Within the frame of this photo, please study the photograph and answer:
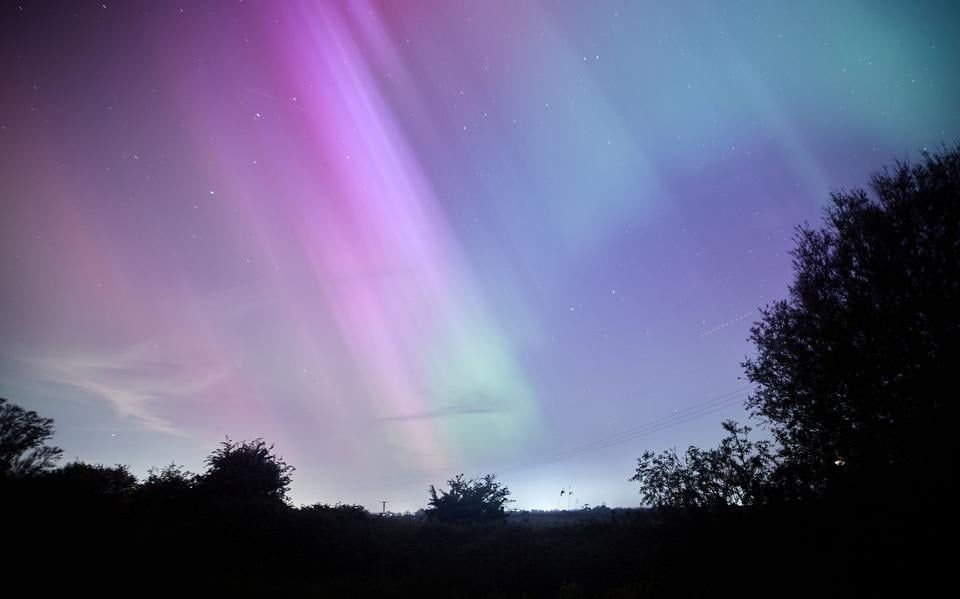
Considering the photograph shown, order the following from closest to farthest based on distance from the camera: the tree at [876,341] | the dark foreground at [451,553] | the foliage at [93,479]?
the dark foreground at [451,553] < the tree at [876,341] < the foliage at [93,479]

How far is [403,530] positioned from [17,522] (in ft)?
63.4

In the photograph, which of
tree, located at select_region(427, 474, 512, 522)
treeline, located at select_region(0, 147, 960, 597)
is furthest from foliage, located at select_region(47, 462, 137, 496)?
tree, located at select_region(427, 474, 512, 522)

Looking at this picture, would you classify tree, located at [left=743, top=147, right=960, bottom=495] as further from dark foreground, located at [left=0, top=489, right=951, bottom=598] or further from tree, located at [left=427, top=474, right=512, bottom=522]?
tree, located at [left=427, top=474, right=512, bottom=522]

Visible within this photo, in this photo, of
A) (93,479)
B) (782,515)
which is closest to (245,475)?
(93,479)

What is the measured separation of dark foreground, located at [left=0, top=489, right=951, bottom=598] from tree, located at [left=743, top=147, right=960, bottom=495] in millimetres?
2462

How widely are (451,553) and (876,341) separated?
2102 cm

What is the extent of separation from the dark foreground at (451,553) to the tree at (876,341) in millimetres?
2462

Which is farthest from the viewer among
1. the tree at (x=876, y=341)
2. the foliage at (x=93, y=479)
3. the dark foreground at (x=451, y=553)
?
the foliage at (x=93, y=479)

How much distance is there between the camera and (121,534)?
2181cm

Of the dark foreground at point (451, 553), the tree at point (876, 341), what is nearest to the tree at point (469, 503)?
the dark foreground at point (451, 553)

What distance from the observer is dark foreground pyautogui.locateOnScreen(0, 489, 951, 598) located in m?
9.62

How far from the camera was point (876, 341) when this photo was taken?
14.3 metres

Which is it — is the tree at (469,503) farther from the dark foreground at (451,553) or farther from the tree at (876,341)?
the tree at (876,341)

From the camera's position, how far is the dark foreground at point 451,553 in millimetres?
9617
